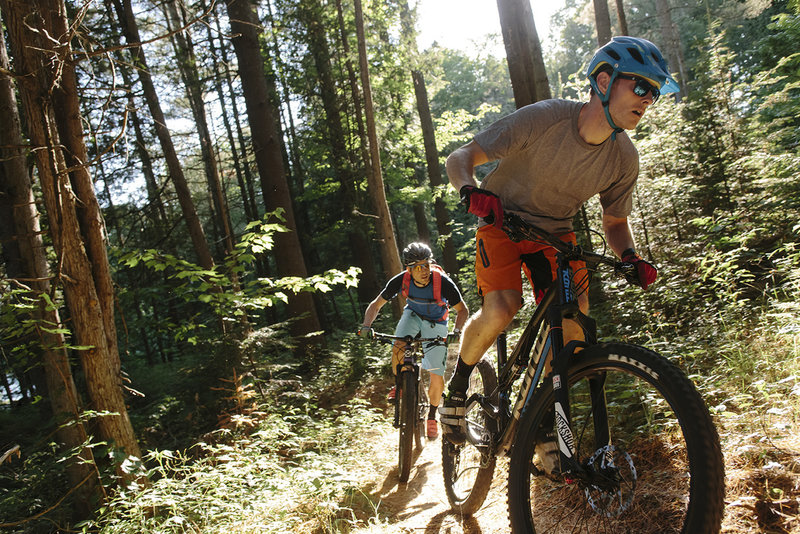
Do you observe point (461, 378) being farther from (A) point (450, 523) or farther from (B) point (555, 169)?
(B) point (555, 169)

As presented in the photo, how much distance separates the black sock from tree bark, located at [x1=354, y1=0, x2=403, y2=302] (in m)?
6.50

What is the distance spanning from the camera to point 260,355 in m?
7.76

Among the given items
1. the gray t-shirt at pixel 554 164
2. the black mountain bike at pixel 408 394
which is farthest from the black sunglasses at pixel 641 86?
the black mountain bike at pixel 408 394

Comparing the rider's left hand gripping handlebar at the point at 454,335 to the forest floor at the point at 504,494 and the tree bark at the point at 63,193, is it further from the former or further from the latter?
the tree bark at the point at 63,193

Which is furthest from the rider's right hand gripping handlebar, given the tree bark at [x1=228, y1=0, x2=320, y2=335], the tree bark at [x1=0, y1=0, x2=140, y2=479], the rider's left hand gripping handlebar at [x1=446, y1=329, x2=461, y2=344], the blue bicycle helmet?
the tree bark at [x1=228, y1=0, x2=320, y2=335]

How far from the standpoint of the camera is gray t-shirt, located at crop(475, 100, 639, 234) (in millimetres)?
2840

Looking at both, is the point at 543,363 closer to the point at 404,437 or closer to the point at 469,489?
the point at 469,489

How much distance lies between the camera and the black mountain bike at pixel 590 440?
1.71 meters

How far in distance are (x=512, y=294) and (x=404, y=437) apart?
2.80m

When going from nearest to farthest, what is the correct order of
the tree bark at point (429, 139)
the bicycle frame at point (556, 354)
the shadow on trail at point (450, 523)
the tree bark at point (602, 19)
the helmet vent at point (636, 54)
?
the bicycle frame at point (556, 354) < the helmet vent at point (636, 54) < the shadow on trail at point (450, 523) < the tree bark at point (602, 19) < the tree bark at point (429, 139)

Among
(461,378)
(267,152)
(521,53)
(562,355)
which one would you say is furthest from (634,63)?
Answer: (267,152)

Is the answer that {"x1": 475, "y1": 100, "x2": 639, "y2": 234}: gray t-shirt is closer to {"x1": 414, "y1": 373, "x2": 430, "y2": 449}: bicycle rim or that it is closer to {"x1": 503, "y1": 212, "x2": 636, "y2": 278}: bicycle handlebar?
{"x1": 503, "y1": 212, "x2": 636, "y2": 278}: bicycle handlebar

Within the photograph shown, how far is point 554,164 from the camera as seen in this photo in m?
2.89

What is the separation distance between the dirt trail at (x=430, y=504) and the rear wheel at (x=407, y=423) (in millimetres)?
236
